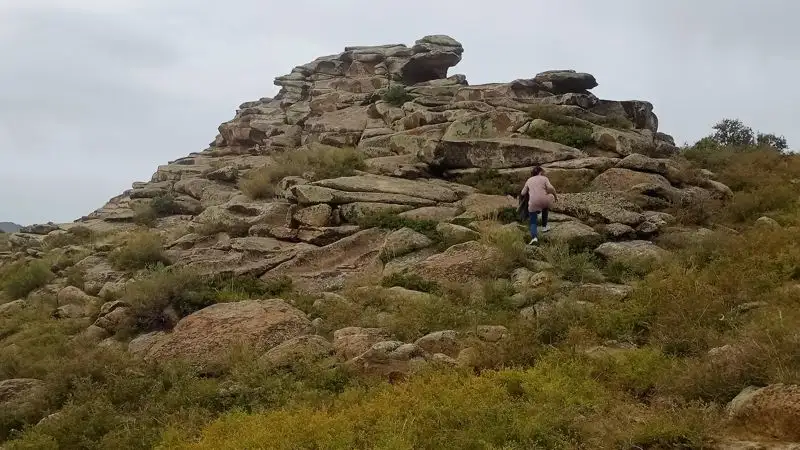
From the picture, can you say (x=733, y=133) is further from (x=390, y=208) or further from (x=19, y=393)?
(x=19, y=393)

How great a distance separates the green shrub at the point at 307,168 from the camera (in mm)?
17484

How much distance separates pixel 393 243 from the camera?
43.2 ft

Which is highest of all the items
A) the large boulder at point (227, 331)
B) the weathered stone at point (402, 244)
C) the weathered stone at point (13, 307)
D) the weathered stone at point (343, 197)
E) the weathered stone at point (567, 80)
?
the weathered stone at point (567, 80)

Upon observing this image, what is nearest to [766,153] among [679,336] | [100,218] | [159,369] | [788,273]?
[788,273]

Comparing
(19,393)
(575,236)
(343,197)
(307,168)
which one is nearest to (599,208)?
(575,236)

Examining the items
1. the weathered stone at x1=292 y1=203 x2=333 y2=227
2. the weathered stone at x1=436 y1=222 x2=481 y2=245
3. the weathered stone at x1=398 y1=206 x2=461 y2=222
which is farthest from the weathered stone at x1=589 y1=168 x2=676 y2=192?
the weathered stone at x1=292 y1=203 x2=333 y2=227

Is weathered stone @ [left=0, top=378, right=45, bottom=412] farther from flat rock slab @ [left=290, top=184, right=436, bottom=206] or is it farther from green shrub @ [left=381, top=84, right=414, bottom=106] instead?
green shrub @ [left=381, top=84, right=414, bottom=106]

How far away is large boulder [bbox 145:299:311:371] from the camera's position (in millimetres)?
10047

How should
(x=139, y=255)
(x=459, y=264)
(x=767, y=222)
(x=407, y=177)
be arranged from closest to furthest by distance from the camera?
1. (x=459, y=264)
2. (x=767, y=222)
3. (x=139, y=255)
4. (x=407, y=177)

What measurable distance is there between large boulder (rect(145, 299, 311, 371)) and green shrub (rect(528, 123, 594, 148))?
979 cm

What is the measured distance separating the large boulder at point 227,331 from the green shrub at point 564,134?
979 centimetres

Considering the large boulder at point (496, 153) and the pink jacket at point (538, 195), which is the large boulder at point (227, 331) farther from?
the large boulder at point (496, 153)

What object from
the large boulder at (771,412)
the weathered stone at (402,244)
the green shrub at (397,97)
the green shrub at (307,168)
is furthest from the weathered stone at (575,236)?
the green shrub at (397,97)

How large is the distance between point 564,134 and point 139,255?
437 inches
